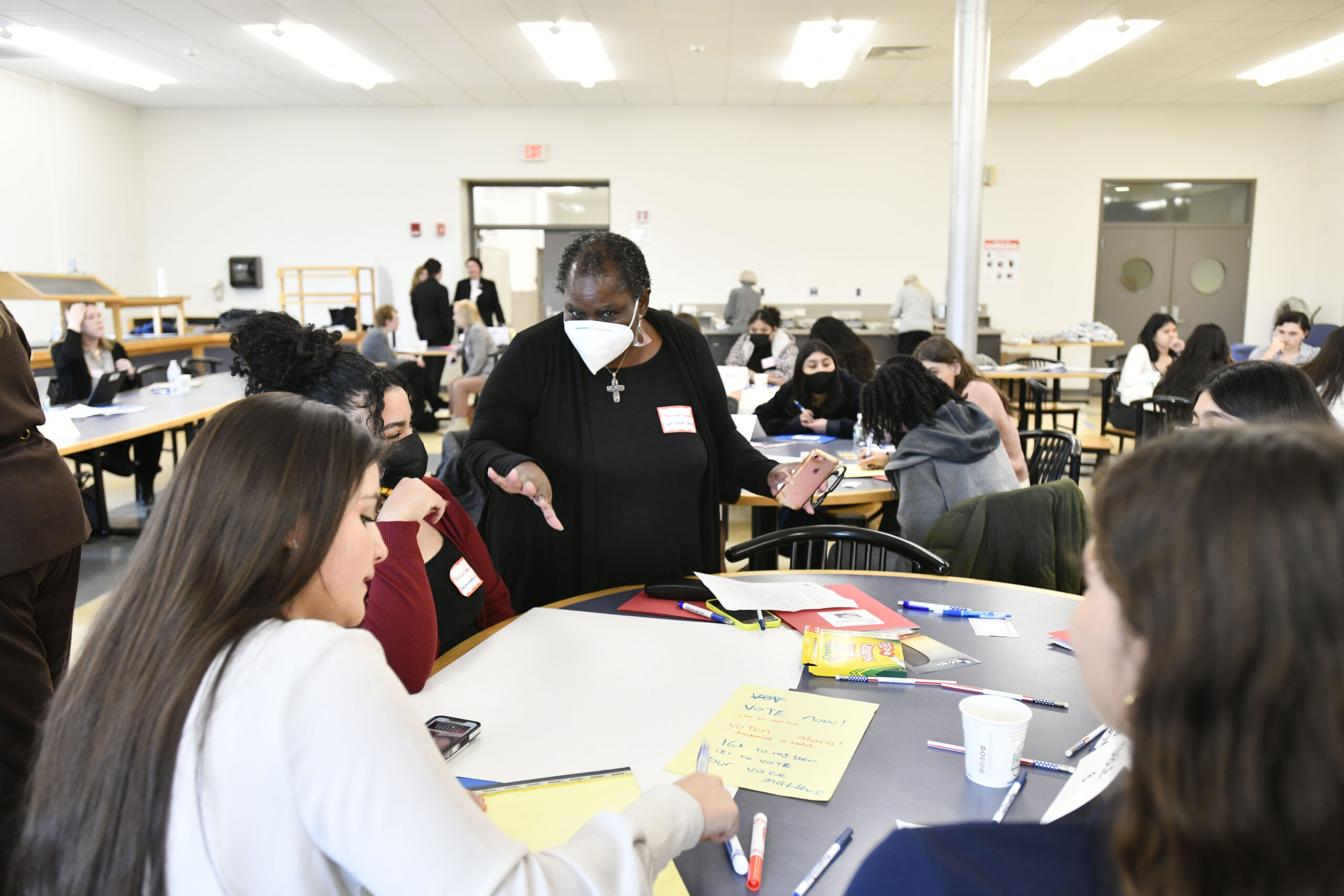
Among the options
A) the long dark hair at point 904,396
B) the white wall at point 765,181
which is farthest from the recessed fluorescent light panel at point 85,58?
the long dark hair at point 904,396

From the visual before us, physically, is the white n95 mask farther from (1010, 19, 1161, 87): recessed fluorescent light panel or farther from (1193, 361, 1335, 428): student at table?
(1010, 19, 1161, 87): recessed fluorescent light panel

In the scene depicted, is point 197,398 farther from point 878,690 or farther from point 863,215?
point 863,215

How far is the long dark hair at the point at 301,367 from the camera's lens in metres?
1.79

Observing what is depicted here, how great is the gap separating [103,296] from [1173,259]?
11.0m

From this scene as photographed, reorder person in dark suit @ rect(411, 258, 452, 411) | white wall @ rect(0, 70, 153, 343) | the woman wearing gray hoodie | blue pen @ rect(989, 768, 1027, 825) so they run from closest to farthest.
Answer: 1. blue pen @ rect(989, 768, 1027, 825)
2. the woman wearing gray hoodie
3. white wall @ rect(0, 70, 153, 343)
4. person in dark suit @ rect(411, 258, 452, 411)

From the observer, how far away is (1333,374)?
3.31m

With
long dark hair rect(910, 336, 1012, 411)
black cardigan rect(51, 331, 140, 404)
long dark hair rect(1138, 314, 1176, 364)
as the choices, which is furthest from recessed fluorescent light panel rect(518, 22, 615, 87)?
long dark hair rect(1138, 314, 1176, 364)

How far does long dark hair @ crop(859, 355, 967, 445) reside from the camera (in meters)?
2.90

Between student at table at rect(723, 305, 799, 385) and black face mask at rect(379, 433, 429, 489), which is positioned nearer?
black face mask at rect(379, 433, 429, 489)

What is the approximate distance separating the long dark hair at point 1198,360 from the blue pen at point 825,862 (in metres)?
5.30

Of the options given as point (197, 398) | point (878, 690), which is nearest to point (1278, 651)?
point (878, 690)

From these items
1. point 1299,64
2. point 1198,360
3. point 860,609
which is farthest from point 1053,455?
point 1299,64

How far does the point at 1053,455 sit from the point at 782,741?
10.3 ft

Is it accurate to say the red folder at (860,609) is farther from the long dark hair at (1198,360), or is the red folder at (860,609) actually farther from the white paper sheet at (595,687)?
the long dark hair at (1198,360)
